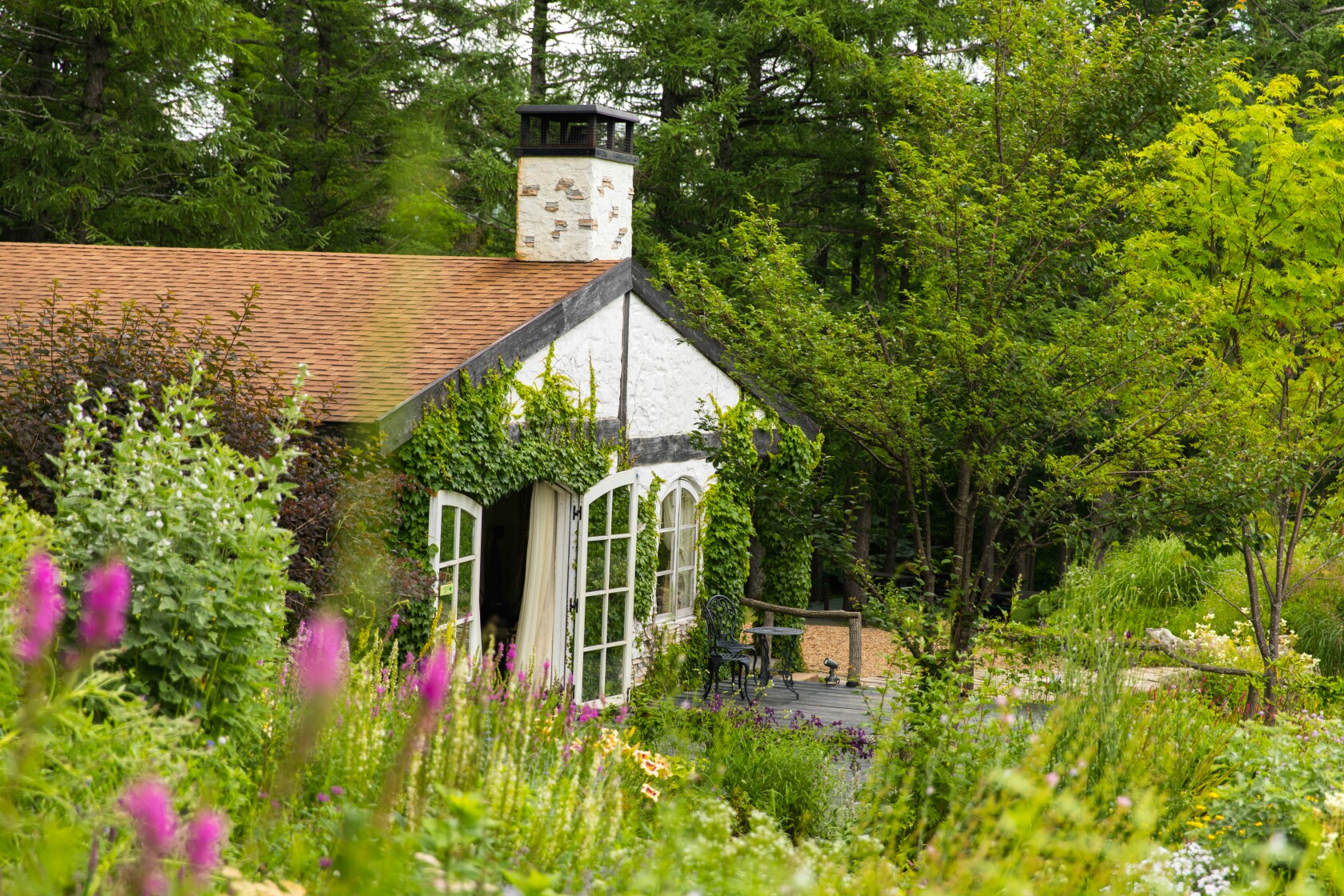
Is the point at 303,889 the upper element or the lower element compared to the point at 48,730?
lower

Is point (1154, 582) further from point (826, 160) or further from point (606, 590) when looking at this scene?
point (826, 160)

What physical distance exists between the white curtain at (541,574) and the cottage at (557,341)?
0.01 metres

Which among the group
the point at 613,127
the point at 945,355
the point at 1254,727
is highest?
the point at 613,127

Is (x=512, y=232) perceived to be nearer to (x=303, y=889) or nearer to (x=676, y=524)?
(x=676, y=524)

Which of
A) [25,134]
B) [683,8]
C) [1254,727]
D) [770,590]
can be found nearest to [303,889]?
[1254,727]

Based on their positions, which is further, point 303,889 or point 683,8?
point 683,8

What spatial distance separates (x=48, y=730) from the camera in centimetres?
274

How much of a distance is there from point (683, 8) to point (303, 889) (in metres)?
16.2

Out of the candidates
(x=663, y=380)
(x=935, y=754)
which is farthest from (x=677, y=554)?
(x=935, y=754)

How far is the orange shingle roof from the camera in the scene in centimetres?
811

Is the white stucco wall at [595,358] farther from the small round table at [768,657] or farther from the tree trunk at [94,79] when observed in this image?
the tree trunk at [94,79]

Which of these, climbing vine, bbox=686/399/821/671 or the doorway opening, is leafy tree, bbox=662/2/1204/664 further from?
the doorway opening

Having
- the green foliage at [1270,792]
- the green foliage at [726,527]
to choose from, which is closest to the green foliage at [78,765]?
the green foliage at [1270,792]

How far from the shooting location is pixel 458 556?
8352mm
